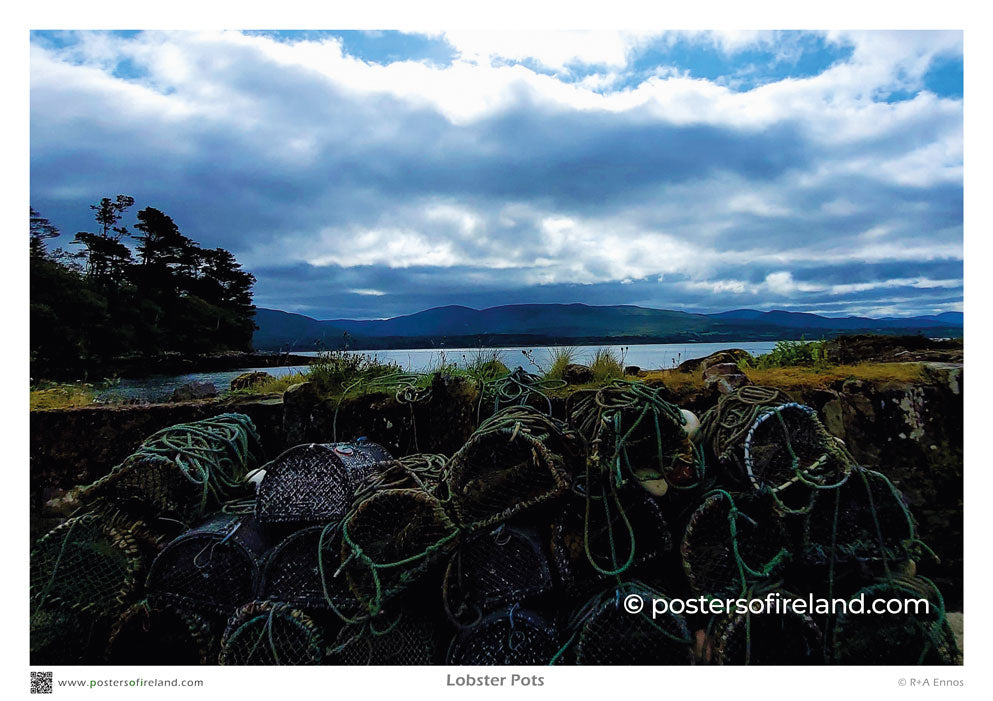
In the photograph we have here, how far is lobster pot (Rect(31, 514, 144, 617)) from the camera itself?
3561 millimetres

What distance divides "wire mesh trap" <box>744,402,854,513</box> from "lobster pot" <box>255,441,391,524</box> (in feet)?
7.26

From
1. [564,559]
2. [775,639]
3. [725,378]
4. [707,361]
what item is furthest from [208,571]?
[707,361]

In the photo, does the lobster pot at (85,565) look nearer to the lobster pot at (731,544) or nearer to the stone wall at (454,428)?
the stone wall at (454,428)

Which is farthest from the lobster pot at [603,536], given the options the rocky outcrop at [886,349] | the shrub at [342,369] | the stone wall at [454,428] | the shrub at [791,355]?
the rocky outcrop at [886,349]

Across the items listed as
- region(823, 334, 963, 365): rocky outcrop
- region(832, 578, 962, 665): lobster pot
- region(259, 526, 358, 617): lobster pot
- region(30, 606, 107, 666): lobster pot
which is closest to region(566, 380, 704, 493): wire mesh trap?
region(832, 578, 962, 665): lobster pot

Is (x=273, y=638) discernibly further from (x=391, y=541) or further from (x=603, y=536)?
(x=603, y=536)

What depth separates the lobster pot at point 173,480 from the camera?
12.3 ft

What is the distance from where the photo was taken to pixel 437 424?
4586 mm

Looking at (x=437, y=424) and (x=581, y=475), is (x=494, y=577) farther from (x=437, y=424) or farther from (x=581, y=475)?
(x=437, y=424)

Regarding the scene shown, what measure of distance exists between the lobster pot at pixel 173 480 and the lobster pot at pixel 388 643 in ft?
4.33

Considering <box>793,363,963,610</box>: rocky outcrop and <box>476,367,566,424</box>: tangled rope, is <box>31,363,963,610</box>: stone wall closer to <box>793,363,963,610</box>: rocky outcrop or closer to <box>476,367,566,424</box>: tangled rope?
<box>793,363,963,610</box>: rocky outcrop

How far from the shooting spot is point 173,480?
12.7ft

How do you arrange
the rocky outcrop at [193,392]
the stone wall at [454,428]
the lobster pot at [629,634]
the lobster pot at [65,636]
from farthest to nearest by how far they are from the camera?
the rocky outcrop at [193,392], the stone wall at [454,428], the lobster pot at [65,636], the lobster pot at [629,634]
